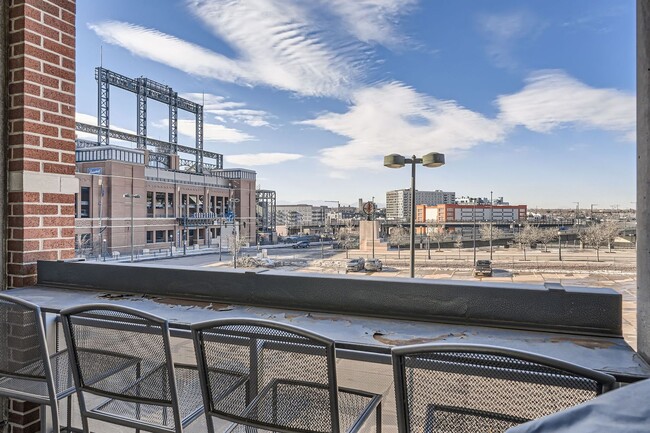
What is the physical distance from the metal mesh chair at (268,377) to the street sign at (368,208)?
15.4ft

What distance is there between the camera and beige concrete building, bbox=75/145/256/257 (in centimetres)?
635

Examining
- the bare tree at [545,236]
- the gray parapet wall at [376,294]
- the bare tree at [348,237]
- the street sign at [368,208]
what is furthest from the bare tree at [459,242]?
the gray parapet wall at [376,294]

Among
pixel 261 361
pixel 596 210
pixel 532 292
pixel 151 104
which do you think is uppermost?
pixel 151 104

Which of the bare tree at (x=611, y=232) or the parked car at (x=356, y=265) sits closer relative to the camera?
the bare tree at (x=611, y=232)

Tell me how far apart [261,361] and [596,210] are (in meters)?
3.71

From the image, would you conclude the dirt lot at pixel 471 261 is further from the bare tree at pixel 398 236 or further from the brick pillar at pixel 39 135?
the brick pillar at pixel 39 135

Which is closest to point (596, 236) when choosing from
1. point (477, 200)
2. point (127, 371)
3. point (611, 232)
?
point (611, 232)

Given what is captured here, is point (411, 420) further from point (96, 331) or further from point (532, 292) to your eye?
point (96, 331)

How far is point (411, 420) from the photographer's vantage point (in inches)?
29.5

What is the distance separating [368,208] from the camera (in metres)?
5.69

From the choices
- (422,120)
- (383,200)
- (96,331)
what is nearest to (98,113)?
(383,200)

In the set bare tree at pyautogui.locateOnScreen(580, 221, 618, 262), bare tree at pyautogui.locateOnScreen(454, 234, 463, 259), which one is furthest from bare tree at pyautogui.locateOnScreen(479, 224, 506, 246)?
bare tree at pyautogui.locateOnScreen(580, 221, 618, 262)

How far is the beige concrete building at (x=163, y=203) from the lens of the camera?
6352 millimetres

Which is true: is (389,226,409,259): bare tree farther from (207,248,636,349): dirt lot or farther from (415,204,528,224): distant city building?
(415,204,528,224): distant city building
